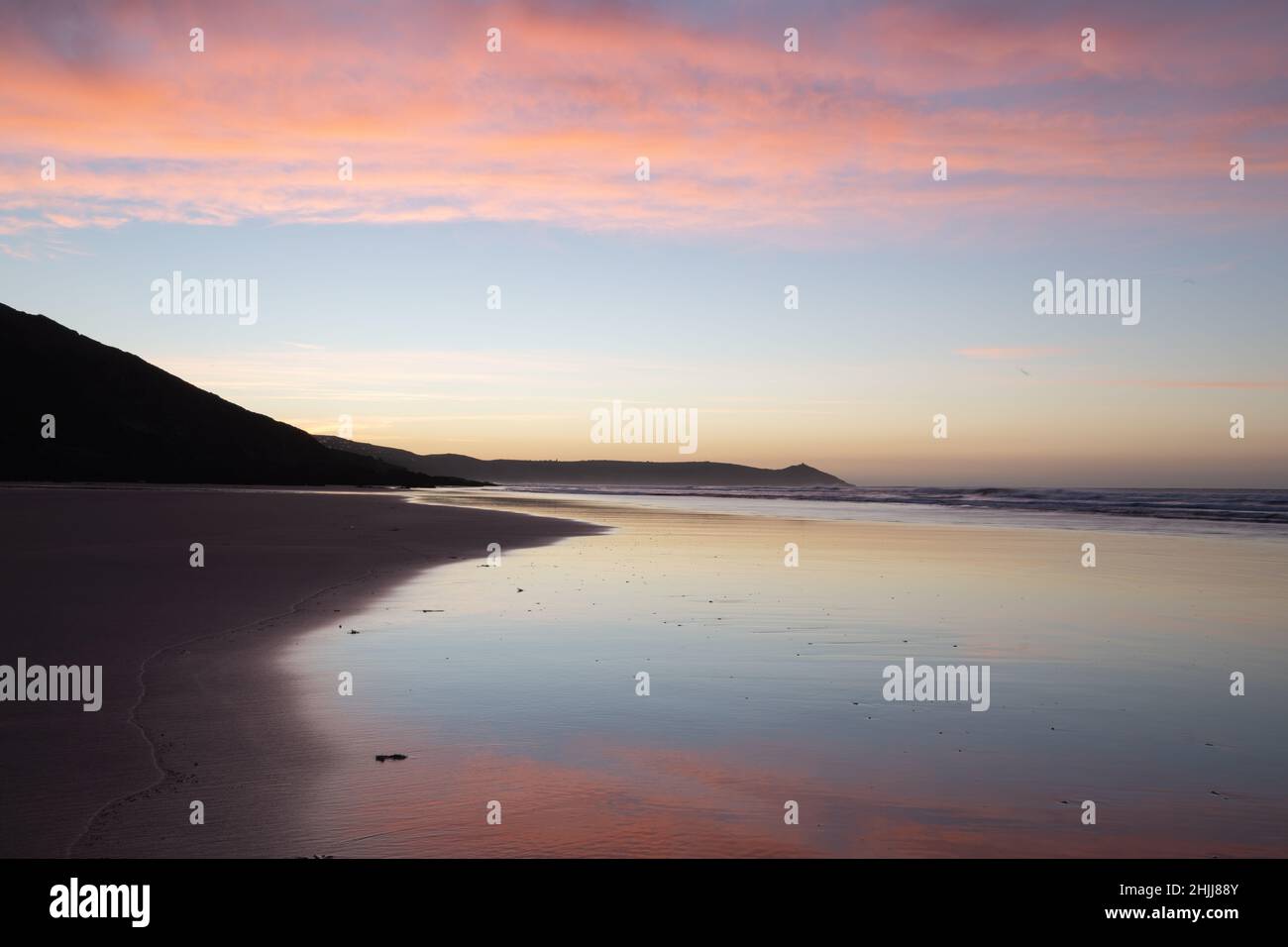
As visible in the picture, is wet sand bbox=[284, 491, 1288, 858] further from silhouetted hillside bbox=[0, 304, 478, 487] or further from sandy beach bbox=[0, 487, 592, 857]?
silhouetted hillside bbox=[0, 304, 478, 487]

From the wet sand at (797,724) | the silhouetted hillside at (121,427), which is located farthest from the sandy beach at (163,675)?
the silhouetted hillside at (121,427)

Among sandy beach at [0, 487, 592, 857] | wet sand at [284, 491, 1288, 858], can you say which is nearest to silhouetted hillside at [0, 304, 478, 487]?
sandy beach at [0, 487, 592, 857]

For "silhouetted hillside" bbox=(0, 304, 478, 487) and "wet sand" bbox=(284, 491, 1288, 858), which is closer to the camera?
"wet sand" bbox=(284, 491, 1288, 858)

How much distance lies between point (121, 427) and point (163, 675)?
363ft

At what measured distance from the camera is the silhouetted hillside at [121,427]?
9550 cm

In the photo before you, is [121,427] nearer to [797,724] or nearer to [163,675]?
[163,675]

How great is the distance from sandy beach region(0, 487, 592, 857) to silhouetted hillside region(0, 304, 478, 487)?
80.3 meters

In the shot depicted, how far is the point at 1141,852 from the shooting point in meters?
5.52

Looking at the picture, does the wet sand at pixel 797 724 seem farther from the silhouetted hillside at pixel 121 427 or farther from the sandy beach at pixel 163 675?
the silhouetted hillside at pixel 121 427

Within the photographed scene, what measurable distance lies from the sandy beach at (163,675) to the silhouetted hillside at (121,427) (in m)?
80.3

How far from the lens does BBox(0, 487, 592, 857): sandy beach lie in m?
5.79

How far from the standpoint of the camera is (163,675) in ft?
31.5
